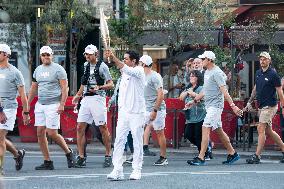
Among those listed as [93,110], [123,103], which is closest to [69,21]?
[93,110]

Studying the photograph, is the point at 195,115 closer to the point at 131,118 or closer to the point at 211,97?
the point at 211,97

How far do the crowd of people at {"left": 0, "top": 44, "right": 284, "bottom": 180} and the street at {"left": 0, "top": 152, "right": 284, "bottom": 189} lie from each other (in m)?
0.34

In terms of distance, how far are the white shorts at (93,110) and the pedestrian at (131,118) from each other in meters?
2.38

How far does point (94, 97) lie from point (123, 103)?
2.62 m

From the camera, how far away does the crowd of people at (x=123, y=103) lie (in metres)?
15.9

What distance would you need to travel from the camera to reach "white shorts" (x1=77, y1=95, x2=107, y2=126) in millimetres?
18453

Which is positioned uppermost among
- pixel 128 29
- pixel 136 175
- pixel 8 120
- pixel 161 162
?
pixel 128 29

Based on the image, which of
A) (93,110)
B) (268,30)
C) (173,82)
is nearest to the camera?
(93,110)

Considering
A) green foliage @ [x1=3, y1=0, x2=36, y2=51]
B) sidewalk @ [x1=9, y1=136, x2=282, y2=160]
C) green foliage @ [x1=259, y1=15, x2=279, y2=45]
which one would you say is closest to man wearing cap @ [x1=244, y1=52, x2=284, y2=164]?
sidewalk @ [x1=9, y1=136, x2=282, y2=160]

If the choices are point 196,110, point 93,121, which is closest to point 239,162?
point 196,110

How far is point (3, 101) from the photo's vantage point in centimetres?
1703

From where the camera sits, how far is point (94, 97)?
60.8 ft

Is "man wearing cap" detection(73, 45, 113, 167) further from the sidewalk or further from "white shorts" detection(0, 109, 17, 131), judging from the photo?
the sidewalk

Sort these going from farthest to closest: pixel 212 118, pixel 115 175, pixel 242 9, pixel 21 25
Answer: pixel 242 9 → pixel 21 25 → pixel 212 118 → pixel 115 175
